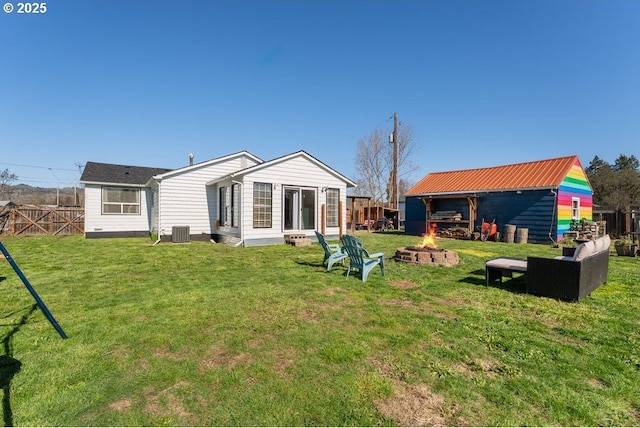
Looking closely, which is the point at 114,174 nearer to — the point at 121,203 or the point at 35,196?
the point at 121,203

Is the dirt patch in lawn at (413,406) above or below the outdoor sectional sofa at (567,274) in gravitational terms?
below

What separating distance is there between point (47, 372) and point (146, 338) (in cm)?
86

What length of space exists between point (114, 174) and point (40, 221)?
496 cm

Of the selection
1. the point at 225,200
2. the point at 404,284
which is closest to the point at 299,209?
the point at 225,200

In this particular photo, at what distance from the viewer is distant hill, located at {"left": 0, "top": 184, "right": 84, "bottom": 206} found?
36.1 metres

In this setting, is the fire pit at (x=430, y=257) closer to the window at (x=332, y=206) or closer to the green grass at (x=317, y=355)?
the green grass at (x=317, y=355)

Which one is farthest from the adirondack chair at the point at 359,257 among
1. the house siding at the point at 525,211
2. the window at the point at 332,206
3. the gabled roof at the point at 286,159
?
the house siding at the point at 525,211

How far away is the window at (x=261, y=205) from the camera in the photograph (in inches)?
483

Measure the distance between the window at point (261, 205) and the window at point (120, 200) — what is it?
832 centimetres

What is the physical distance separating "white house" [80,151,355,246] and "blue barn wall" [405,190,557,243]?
23.6ft

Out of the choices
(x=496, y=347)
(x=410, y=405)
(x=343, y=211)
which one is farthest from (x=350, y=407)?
(x=343, y=211)

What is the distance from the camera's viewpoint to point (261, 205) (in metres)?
12.4

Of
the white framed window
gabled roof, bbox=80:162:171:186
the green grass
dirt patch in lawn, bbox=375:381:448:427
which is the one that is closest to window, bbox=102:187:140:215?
gabled roof, bbox=80:162:171:186

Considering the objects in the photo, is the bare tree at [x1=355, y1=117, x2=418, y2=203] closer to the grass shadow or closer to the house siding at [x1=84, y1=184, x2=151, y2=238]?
the house siding at [x1=84, y1=184, x2=151, y2=238]
